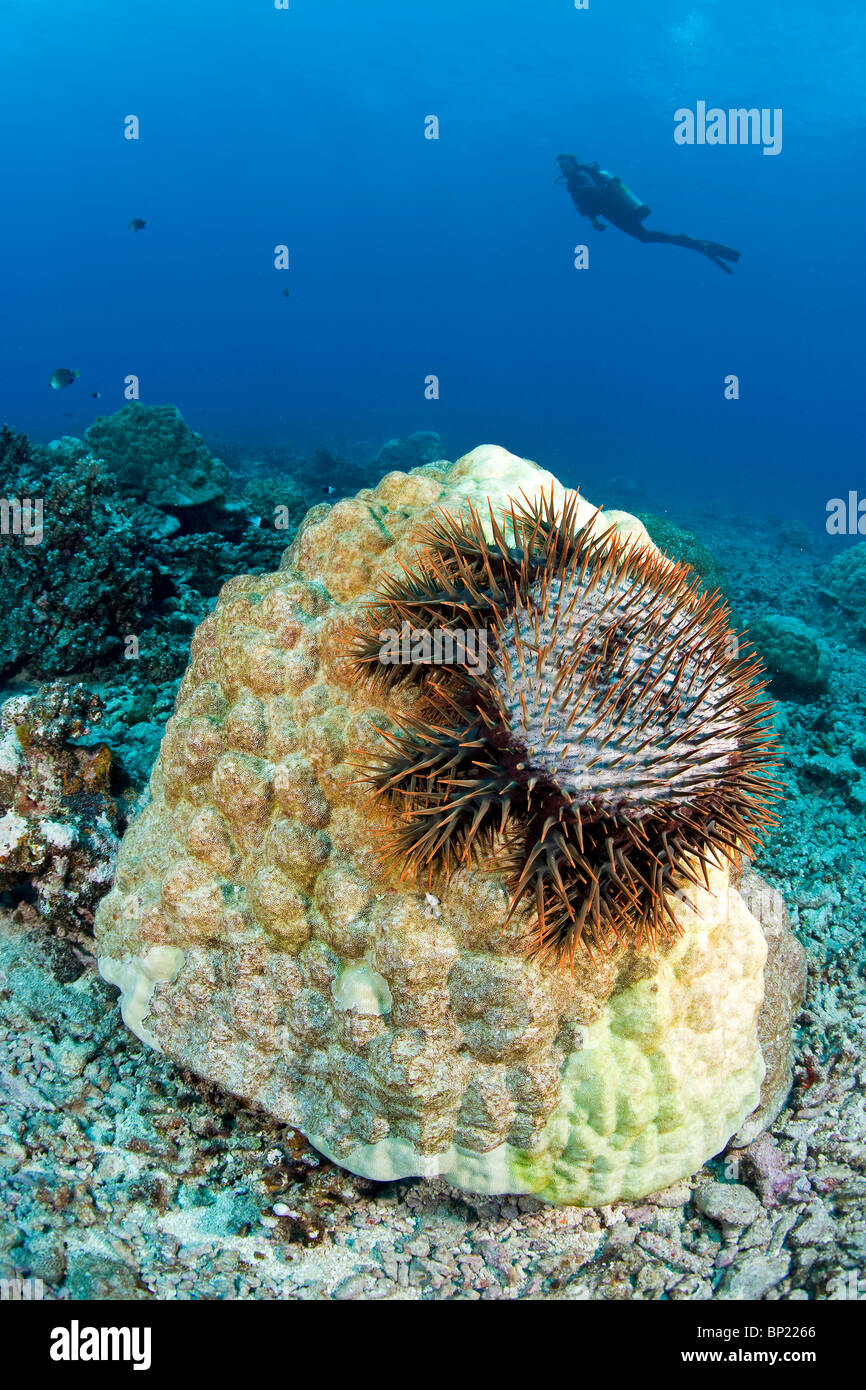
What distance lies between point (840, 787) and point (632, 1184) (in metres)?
4.42

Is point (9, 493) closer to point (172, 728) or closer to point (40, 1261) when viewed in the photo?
point (172, 728)

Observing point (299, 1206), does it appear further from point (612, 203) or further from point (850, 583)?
point (612, 203)

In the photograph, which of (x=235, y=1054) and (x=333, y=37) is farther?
(x=333, y=37)

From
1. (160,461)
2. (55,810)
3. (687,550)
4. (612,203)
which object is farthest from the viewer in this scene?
(612,203)

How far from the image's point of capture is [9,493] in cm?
755

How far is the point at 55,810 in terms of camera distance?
14.3 ft

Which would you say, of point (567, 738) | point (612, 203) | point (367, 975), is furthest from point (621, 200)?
point (367, 975)

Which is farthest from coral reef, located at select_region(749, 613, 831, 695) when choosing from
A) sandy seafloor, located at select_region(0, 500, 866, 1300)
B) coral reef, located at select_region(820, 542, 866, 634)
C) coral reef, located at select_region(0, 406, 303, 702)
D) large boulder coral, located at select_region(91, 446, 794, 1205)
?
coral reef, located at select_region(0, 406, 303, 702)

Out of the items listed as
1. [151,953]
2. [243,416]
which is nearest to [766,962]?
[151,953]

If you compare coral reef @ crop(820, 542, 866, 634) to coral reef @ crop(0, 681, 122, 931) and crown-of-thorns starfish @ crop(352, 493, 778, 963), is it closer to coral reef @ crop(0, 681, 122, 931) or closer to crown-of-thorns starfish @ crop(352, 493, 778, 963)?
crown-of-thorns starfish @ crop(352, 493, 778, 963)

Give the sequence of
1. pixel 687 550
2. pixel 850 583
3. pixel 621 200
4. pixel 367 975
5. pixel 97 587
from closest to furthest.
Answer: pixel 367 975, pixel 97 587, pixel 687 550, pixel 850 583, pixel 621 200

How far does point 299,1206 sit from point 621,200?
97.1 feet

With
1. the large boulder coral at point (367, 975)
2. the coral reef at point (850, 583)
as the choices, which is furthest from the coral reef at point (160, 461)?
the coral reef at point (850, 583)

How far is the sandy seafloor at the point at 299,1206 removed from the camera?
263 cm
